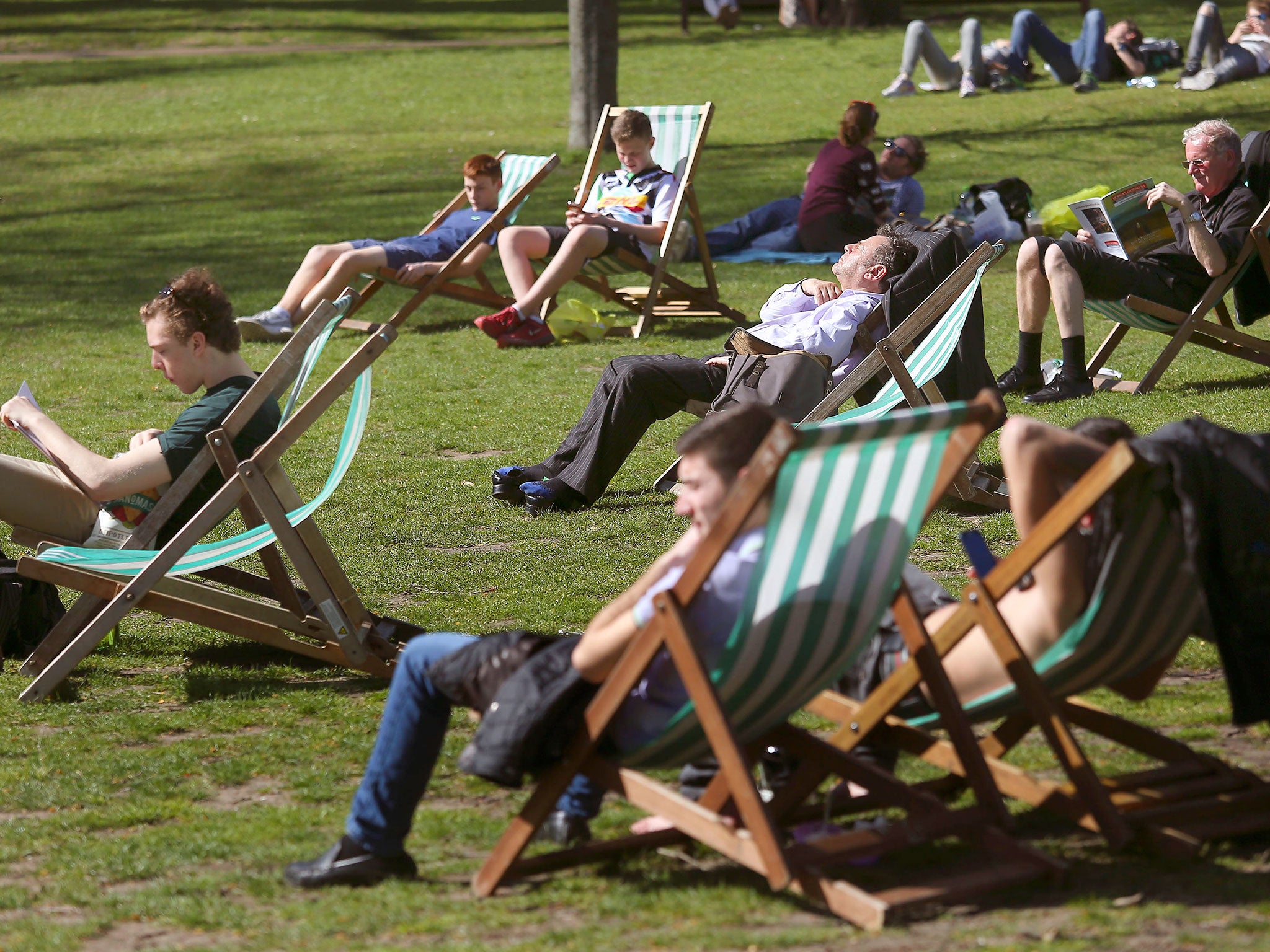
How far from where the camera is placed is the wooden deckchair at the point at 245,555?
13.9ft

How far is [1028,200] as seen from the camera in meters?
11.8

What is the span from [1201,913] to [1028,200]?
9.71 metres

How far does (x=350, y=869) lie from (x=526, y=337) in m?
6.77

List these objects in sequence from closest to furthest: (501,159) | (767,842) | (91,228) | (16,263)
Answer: (767,842) < (501,159) < (16,263) < (91,228)

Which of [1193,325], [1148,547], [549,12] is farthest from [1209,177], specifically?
[549,12]

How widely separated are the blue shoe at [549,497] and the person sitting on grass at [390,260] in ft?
12.3

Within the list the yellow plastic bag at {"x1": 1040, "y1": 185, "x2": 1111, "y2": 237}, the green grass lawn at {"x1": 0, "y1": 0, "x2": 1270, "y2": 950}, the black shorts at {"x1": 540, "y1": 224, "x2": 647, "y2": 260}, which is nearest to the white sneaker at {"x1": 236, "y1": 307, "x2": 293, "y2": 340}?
the green grass lawn at {"x1": 0, "y1": 0, "x2": 1270, "y2": 950}

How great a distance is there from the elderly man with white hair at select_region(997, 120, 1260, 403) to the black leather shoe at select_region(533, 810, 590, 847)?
4.83 meters

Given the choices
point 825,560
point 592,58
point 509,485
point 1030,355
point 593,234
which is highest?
point 592,58

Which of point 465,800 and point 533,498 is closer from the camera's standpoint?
point 465,800

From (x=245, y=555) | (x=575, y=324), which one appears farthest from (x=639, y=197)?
(x=245, y=555)

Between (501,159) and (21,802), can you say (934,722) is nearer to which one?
(21,802)

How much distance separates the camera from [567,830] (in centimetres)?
330

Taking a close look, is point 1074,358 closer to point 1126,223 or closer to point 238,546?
point 1126,223
